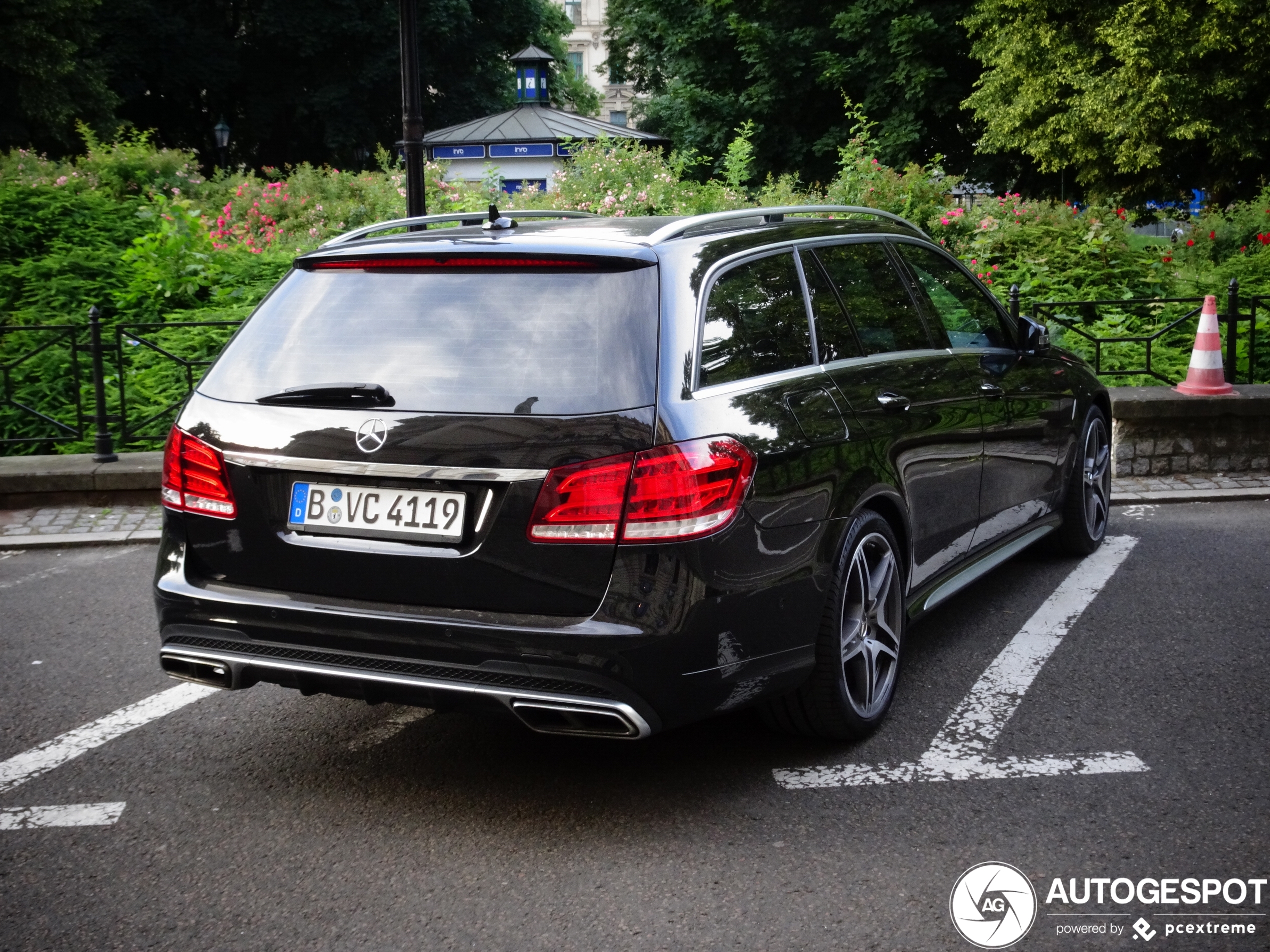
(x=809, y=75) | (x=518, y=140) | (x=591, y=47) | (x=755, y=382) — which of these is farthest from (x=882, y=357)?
(x=591, y=47)

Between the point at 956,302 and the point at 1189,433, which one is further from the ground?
the point at 956,302

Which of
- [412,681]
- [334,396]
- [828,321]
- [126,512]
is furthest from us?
[126,512]

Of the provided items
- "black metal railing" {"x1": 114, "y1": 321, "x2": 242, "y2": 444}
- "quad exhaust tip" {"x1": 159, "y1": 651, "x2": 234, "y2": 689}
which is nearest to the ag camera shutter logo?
"quad exhaust tip" {"x1": 159, "y1": 651, "x2": 234, "y2": 689}

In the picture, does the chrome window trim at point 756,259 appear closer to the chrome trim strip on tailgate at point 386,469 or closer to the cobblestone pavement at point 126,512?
the chrome trim strip on tailgate at point 386,469

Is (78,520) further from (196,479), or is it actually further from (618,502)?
(618,502)

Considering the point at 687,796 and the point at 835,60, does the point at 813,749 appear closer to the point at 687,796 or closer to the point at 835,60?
the point at 687,796

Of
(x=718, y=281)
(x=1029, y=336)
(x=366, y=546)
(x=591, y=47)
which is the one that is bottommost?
(x=366, y=546)

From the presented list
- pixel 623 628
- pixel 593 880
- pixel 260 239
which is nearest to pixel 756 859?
pixel 593 880

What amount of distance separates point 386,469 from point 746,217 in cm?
162

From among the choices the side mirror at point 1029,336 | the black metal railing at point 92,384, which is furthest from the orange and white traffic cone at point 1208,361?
the black metal railing at point 92,384

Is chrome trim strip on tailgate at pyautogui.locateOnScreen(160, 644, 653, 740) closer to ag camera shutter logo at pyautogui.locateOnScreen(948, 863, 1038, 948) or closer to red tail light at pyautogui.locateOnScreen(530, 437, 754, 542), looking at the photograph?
red tail light at pyautogui.locateOnScreen(530, 437, 754, 542)

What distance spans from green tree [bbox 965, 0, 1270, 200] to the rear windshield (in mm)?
26806

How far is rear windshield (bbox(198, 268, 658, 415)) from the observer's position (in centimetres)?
357

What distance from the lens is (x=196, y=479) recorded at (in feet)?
12.9
